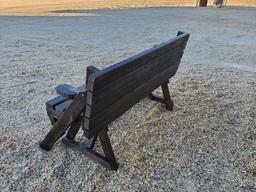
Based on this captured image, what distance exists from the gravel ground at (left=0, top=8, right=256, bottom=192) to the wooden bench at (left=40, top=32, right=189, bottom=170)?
0.60ft

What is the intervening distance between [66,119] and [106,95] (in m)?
0.57

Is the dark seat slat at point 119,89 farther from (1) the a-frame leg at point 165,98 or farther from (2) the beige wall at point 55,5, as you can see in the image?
(2) the beige wall at point 55,5

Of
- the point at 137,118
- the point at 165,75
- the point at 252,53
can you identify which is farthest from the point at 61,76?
the point at 252,53

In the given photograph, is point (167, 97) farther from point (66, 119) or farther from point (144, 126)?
point (66, 119)

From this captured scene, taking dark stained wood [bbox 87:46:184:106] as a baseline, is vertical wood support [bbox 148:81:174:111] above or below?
below

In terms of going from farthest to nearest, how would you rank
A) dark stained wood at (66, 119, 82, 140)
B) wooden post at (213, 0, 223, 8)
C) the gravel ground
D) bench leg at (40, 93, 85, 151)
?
1. wooden post at (213, 0, 223, 8)
2. dark stained wood at (66, 119, 82, 140)
3. the gravel ground
4. bench leg at (40, 93, 85, 151)

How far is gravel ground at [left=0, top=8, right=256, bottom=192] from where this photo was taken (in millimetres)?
2291

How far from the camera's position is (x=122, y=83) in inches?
79.8

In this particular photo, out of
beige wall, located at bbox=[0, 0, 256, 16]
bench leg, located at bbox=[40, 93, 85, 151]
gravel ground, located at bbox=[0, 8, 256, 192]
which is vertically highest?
bench leg, located at bbox=[40, 93, 85, 151]

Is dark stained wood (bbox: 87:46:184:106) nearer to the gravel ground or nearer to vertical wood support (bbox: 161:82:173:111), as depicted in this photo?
vertical wood support (bbox: 161:82:173:111)

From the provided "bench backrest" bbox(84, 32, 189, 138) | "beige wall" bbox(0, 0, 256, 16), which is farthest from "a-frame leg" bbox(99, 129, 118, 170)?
"beige wall" bbox(0, 0, 256, 16)

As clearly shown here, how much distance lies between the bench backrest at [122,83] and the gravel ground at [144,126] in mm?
545

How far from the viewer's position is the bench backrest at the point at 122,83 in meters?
1.78

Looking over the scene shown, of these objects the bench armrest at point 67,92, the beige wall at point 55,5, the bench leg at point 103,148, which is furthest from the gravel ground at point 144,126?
the beige wall at point 55,5
